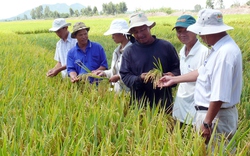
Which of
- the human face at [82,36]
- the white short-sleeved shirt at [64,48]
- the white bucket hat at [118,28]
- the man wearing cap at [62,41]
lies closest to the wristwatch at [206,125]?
the white bucket hat at [118,28]

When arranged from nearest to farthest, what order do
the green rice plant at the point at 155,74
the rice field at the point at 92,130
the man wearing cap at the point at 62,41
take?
the rice field at the point at 92,130 → the green rice plant at the point at 155,74 → the man wearing cap at the point at 62,41

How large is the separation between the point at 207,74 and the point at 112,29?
1.31 m

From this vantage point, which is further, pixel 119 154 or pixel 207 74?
pixel 207 74

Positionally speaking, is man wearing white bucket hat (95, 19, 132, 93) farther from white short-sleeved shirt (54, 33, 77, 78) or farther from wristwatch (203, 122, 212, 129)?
wristwatch (203, 122, 212, 129)

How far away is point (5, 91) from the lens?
2.97 metres

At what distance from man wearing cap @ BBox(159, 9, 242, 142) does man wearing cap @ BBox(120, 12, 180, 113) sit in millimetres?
563

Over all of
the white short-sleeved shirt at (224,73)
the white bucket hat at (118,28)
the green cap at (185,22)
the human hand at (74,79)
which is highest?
the green cap at (185,22)

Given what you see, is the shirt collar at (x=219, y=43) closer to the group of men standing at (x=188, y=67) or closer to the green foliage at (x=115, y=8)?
the group of men standing at (x=188, y=67)

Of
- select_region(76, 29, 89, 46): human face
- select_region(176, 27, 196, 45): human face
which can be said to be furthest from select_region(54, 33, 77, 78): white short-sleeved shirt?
select_region(176, 27, 196, 45): human face

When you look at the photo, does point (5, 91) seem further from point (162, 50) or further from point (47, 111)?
point (162, 50)

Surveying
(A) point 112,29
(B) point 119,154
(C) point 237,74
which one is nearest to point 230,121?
(C) point 237,74

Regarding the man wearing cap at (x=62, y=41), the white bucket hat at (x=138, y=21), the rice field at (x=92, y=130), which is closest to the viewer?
the rice field at (x=92, y=130)

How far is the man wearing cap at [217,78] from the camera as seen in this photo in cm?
181

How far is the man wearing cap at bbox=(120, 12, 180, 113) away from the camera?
8.39 feet
